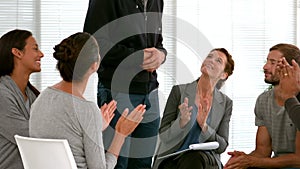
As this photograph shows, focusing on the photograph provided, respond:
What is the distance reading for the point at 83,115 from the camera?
2646 millimetres

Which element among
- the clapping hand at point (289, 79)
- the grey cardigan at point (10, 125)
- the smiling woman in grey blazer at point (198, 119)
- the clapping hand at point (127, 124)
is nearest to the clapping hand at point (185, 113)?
the smiling woman in grey blazer at point (198, 119)

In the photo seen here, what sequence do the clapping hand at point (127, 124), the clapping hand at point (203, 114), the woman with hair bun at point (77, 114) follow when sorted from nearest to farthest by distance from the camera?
the woman with hair bun at point (77, 114)
the clapping hand at point (127, 124)
the clapping hand at point (203, 114)

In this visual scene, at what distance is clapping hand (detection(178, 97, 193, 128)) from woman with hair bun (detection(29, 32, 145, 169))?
824 mm

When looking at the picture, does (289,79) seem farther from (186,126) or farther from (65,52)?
(65,52)

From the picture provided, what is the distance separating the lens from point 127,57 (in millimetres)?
3398

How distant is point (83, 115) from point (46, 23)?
107 inches

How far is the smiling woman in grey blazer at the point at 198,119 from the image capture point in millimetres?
3721

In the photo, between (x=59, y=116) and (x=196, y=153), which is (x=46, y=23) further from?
(x=59, y=116)

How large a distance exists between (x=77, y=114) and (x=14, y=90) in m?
0.84

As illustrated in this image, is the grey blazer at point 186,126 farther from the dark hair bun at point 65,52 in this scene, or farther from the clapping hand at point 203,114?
the dark hair bun at point 65,52

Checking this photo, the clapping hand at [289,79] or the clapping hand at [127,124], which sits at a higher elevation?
the clapping hand at [289,79]

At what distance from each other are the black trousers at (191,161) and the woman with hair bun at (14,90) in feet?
3.07

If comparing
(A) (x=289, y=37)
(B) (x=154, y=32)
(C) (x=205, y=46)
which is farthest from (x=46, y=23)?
(A) (x=289, y=37)

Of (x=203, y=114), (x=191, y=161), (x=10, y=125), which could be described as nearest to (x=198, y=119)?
(x=203, y=114)
